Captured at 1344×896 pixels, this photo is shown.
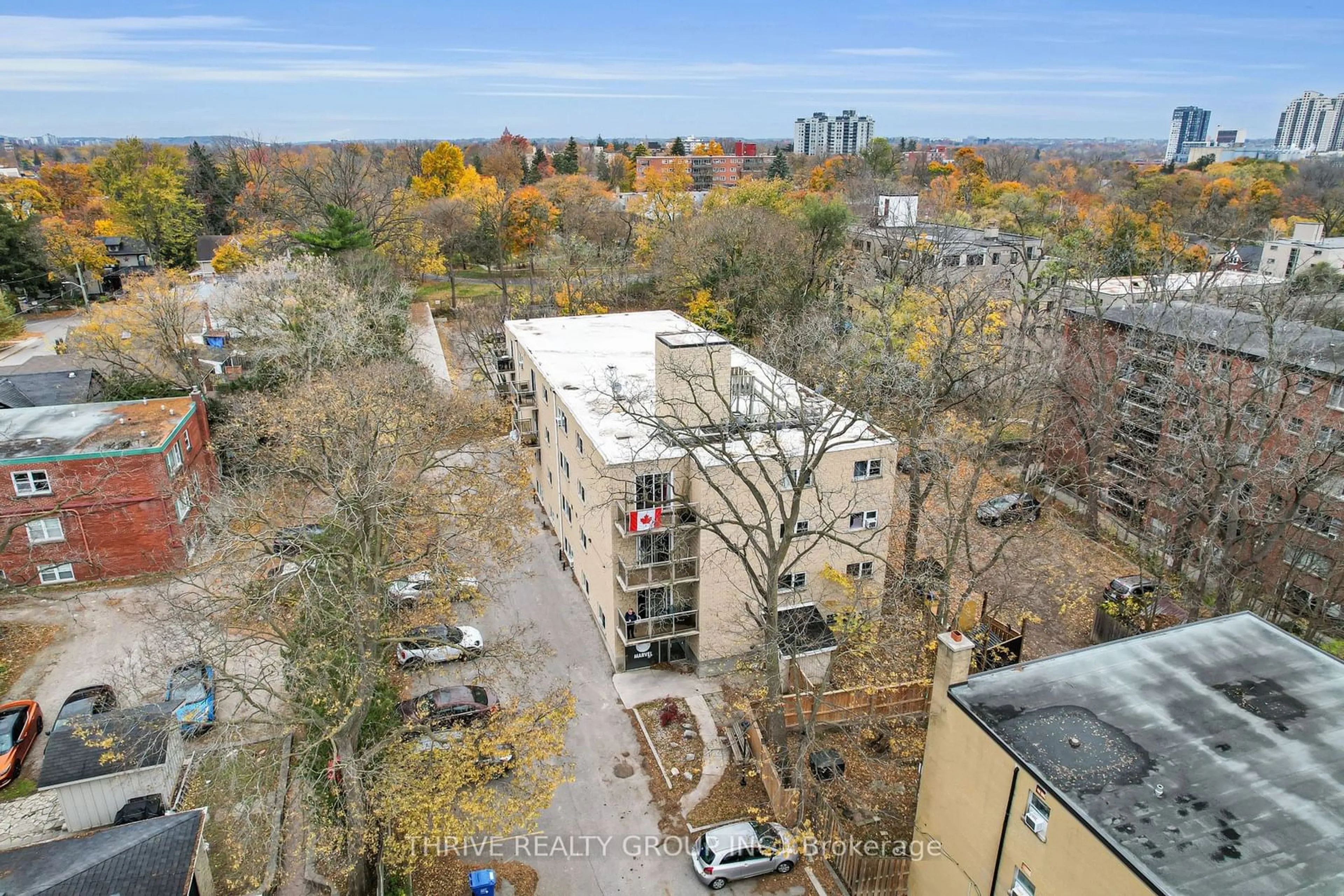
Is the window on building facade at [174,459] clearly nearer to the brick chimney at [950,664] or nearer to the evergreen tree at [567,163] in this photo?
the brick chimney at [950,664]

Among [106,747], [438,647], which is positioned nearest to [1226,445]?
[438,647]

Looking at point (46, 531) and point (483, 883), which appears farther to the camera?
point (46, 531)

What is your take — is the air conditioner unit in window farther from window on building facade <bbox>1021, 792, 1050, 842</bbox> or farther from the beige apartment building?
the beige apartment building

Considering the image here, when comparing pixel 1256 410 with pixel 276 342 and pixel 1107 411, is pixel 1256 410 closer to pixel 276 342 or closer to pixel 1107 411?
pixel 1107 411

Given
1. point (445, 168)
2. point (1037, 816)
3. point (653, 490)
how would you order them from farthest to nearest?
point (445, 168) < point (653, 490) < point (1037, 816)

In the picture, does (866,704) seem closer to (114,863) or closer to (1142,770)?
(1142,770)

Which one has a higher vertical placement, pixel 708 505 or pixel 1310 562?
pixel 708 505

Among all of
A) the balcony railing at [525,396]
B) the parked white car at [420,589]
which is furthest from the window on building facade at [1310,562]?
the balcony railing at [525,396]
